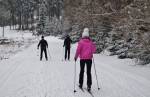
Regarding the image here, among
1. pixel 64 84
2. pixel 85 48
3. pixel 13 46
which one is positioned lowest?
pixel 13 46

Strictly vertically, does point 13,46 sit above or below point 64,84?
below

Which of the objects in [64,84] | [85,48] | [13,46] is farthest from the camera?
[13,46]

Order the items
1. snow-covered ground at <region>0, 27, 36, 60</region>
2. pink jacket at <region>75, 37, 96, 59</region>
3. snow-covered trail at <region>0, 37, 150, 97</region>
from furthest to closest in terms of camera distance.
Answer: snow-covered ground at <region>0, 27, 36, 60</region>
pink jacket at <region>75, 37, 96, 59</region>
snow-covered trail at <region>0, 37, 150, 97</region>

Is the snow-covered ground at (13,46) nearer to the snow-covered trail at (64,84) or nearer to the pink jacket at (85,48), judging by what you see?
the snow-covered trail at (64,84)

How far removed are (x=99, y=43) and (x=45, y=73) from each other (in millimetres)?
15087

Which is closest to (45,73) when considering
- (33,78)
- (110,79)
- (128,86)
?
(33,78)

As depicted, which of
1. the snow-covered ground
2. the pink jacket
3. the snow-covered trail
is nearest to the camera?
the snow-covered trail

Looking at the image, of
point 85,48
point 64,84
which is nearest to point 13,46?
point 64,84

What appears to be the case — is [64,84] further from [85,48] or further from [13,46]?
[13,46]

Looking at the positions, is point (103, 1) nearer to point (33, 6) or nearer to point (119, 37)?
point (119, 37)

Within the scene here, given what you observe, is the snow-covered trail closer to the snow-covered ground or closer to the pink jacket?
the pink jacket

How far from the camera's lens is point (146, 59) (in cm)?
1920

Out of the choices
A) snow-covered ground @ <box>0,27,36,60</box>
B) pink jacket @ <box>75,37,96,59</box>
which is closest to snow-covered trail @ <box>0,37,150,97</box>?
pink jacket @ <box>75,37,96,59</box>

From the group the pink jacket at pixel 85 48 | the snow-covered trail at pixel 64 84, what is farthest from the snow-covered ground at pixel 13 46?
the pink jacket at pixel 85 48
